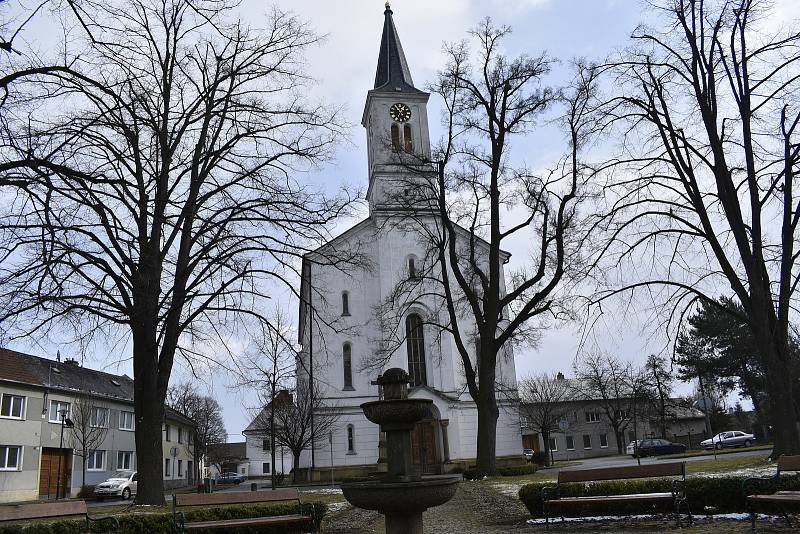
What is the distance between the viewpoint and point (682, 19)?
1744cm

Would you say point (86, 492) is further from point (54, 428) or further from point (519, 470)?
point (519, 470)

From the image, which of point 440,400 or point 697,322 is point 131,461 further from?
point 697,322

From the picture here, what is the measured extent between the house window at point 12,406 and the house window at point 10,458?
1.54 meters

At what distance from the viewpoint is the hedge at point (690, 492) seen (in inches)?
392

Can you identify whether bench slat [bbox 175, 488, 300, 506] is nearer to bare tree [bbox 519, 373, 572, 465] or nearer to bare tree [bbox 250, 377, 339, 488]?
bare tree [bbox 250, 377, 339, 488]

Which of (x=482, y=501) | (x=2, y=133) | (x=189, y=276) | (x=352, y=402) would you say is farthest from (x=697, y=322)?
(x=2, y=133)

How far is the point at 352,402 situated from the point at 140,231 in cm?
1852

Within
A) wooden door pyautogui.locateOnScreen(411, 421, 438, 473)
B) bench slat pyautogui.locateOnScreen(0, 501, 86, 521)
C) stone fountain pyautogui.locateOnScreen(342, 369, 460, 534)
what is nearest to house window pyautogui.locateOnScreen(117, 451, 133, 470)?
wooden door pyautogui.locateOnScreen(411, 421, 438, 473)

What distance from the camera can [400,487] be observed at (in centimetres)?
775

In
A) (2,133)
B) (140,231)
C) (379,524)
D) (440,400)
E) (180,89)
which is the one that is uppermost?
(180,89)

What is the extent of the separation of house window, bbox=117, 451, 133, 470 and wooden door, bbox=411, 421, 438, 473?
21.9 meters

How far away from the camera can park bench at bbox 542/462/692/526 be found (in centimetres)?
996

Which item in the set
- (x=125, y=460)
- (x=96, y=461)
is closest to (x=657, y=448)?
(x=96, y=461)

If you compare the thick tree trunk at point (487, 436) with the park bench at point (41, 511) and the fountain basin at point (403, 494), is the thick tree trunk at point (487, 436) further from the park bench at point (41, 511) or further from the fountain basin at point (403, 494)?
the park bench at point (41, 511)
